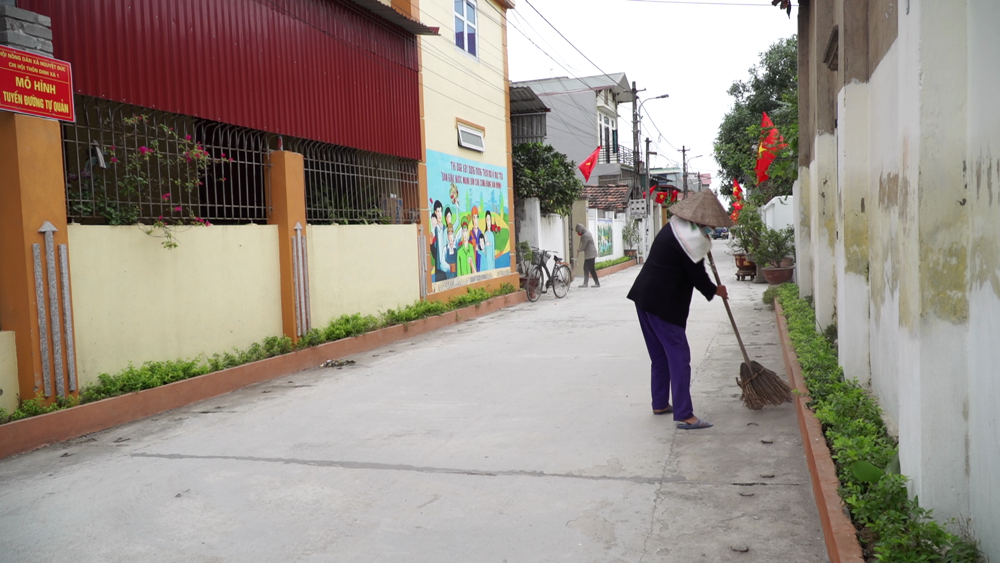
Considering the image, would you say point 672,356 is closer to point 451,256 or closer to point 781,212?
point 451,256

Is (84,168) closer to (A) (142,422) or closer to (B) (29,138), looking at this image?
(B) (29,138)

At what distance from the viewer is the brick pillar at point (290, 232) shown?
31.4 feet

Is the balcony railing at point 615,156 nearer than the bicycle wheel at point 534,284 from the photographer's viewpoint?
No

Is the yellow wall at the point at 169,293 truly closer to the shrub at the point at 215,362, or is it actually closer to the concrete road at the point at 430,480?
the shrub at the point at 215,362

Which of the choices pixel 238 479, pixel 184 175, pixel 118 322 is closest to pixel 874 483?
pixel 238 479

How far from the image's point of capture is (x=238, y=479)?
4.95 meters

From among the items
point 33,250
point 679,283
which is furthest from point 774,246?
point 33,250

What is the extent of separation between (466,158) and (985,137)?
13436 mm

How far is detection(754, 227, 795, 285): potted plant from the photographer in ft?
55.0

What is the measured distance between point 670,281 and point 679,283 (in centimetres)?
7

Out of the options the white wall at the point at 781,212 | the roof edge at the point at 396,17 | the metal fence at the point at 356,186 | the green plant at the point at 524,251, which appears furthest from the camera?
the green plant at the point at 524,251

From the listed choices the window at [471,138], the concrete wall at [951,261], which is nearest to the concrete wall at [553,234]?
the window at [471,138]

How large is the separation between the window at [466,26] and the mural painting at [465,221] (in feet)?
7.75

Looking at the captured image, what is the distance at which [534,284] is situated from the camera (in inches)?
696
